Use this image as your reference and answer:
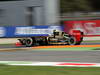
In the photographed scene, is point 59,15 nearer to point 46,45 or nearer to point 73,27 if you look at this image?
point 73,27

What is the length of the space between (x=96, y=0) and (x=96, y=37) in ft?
42.0

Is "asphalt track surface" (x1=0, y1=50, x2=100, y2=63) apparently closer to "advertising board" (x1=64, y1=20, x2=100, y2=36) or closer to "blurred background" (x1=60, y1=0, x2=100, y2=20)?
"advertising board" (x1=64, y1=20, x2=100, y2=36)

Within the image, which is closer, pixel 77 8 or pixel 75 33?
pixel 75 33

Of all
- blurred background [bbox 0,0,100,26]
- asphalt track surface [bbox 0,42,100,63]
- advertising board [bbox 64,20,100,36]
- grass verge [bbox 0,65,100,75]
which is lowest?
asphalt track surface [bbox 0,42,100,63]

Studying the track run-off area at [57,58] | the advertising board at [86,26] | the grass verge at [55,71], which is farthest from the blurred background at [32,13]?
the grass verge at [55,71]

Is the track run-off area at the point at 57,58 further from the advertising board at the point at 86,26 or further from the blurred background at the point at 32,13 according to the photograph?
the blurred background at the point at 32,13

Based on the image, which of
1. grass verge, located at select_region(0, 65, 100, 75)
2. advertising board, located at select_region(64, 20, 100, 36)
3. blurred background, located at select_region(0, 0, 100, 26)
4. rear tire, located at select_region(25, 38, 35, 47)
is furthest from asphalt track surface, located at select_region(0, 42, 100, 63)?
blurred background, located at select_region(0, 0, 100, 26)

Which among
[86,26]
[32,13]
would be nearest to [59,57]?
[86,26]

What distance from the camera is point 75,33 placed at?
58.3 ft

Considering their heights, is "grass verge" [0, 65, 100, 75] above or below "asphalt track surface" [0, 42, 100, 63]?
above

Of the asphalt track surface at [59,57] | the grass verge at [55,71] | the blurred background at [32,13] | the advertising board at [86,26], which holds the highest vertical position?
the blurred background at [32,13]

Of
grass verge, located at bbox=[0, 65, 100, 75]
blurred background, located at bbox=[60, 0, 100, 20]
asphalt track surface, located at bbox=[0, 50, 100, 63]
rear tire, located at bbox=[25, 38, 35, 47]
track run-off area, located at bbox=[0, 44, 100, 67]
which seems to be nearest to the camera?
grass verge, located at bbox=[0, 65, 100, 75]

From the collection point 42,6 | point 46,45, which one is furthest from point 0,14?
point 46,45

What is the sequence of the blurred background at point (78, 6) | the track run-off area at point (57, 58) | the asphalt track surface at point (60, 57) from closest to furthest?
the track run-off area at point (57, 58) → the asphalt track surface at point (60, 57) → the blurred background at point (78, 6)
